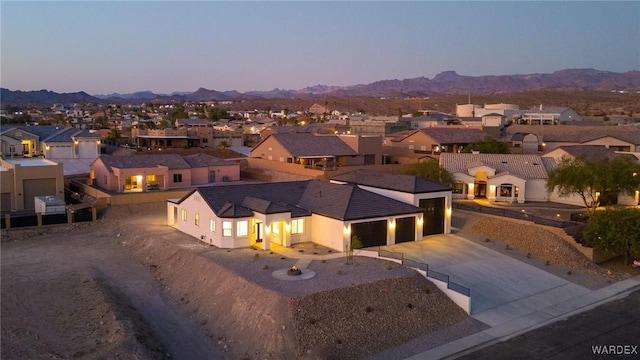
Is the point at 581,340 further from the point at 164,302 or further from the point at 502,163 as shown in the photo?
the point at 502,163

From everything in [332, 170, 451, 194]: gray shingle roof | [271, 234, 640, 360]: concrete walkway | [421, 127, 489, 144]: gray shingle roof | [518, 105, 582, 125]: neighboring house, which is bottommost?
[271, 234, 640, 360]: concrete walkway

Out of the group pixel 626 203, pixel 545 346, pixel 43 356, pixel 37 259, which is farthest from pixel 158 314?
pixel 626 203

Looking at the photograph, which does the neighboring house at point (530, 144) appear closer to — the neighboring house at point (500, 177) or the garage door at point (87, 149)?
the neighboring house at point (500, 177)

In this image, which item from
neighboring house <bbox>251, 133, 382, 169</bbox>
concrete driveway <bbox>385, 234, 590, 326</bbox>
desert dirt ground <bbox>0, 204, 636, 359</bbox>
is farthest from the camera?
neighboring house <bbox>251, 133, 382, 169</bbox>

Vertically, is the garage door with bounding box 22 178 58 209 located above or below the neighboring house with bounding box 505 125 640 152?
below

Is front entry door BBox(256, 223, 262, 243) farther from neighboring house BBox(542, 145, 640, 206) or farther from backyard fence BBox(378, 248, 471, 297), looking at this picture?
neighboring house BBox(542, 145, 640, 206)

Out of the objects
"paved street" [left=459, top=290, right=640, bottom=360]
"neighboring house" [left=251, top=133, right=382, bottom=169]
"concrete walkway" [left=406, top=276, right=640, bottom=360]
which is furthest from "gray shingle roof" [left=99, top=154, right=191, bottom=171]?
"paved street" [left=459, top=290, right=640, bottom=360]

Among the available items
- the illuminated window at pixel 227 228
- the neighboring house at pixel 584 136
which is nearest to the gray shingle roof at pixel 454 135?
the neighboring house at pixel 584 136
